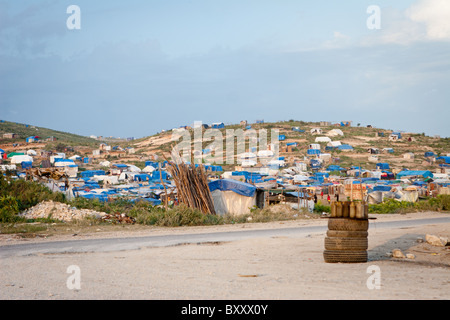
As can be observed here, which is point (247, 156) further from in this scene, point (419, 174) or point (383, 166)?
point (419, 174)

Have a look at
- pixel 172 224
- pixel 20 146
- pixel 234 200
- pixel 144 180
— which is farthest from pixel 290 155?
pixel 172 224

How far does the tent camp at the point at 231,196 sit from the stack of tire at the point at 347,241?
52.4 feet

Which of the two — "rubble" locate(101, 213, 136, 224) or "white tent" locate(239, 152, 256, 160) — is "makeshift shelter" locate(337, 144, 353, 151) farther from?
"rubble" locate(101, 213, 136, 224)

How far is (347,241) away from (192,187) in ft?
46.0

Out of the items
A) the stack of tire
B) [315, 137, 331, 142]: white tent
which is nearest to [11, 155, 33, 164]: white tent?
[315, 137, 331, 142]: white tent

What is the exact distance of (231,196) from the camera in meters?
27.1

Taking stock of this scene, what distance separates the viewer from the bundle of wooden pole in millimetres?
23672

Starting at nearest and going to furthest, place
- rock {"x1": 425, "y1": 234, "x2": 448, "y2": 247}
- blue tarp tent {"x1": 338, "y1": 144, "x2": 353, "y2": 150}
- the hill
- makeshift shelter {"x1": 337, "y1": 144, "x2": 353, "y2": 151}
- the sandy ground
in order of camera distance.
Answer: the sandy ground → rock {"x1": 425, "y1": 234, "x2": 448, "y2": 247} → makeshift shelter {"x1": 337, "y1": 144, "x2": 353, "y2": 151} → blue tarp tent {"x1": 338, "y1": 144, "x2": 353, "y2": 150} → the hill

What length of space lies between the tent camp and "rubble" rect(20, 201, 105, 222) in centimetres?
678

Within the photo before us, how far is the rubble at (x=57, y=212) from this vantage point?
2088cm

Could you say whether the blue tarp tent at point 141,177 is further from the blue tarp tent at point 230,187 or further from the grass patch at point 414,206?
the grass patch at point 414,206

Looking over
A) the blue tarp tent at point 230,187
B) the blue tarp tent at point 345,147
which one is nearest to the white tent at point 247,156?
the blue tarp tent at point 345,147
